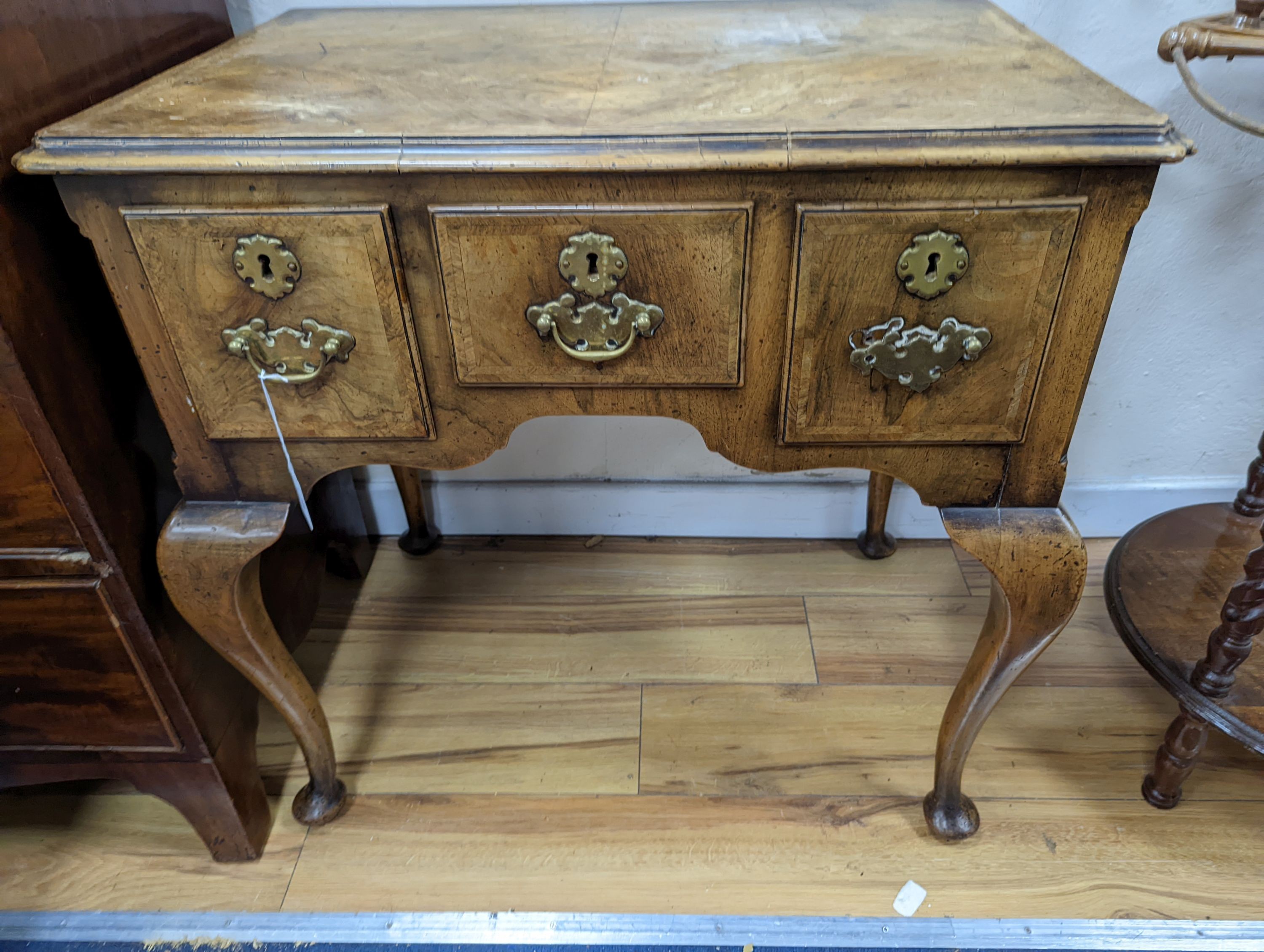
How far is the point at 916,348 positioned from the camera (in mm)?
671

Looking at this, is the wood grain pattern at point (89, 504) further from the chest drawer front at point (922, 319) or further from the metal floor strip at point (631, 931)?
the chest drawer front at point (922, 319)

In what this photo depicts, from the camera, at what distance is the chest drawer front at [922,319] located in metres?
0.63

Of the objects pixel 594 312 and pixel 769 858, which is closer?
pixel 594 312

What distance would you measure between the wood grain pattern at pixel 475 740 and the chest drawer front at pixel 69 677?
0.27 m

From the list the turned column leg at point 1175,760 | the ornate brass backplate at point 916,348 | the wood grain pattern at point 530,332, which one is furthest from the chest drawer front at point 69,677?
the turned column leg at point 1175,760

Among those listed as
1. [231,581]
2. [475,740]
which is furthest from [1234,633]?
[231,581]

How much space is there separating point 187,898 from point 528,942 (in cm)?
41

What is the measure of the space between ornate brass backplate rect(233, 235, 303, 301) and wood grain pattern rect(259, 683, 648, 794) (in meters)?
0.69

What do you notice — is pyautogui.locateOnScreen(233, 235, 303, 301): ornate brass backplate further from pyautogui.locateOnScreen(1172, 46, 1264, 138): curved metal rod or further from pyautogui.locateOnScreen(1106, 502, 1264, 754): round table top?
pyautogui.locateOnScreen(1106, 502, 1264, 754): round table top

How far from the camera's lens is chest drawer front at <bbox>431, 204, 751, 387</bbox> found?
0.64m

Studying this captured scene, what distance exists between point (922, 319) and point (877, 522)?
30.4 inches

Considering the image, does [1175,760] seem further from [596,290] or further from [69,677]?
[69,677]

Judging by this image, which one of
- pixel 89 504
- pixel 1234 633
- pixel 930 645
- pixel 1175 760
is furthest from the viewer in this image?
pixel 930 645

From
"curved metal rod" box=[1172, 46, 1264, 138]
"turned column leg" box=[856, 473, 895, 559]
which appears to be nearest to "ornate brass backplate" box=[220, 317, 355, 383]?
"curved metal rod" box=[1172, 46, 1264, 138]
